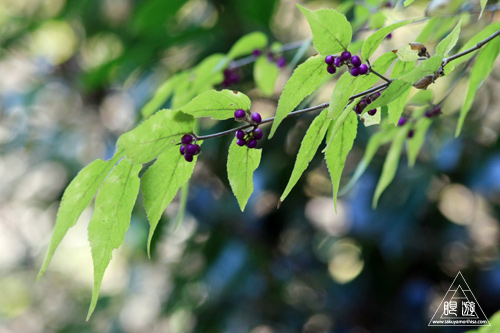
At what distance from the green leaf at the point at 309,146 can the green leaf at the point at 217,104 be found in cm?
5

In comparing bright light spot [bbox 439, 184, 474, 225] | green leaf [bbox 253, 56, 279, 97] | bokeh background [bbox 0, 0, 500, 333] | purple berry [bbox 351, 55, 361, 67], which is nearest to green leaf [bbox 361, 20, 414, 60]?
purple berry [bbox 351, 55, 361, 67]

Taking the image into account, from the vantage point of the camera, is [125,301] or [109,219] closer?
[109,219]

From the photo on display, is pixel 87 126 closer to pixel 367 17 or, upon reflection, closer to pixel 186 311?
pixel 186 311

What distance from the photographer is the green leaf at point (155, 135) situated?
29 cm

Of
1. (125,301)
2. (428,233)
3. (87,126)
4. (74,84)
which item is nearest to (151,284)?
(125,301)

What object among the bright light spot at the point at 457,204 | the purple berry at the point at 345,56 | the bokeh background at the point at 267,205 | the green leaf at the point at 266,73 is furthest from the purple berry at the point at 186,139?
the bright light spot at the point at 457,204

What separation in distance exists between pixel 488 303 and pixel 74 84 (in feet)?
3.97

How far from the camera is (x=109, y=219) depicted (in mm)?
301

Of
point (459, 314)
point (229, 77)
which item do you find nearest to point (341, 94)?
point (229, 77)

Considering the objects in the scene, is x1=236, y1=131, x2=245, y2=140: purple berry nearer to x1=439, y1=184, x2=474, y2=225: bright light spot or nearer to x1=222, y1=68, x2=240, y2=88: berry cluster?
x1=222, y1=68, x2=240, y2=88: berry cluster

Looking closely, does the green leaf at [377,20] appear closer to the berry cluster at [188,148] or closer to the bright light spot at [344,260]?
the berry cluster at [188,148]

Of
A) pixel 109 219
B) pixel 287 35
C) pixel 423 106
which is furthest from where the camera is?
pixel 287 35

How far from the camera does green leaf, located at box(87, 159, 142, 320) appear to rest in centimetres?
30

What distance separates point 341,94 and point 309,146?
1.5 inches
